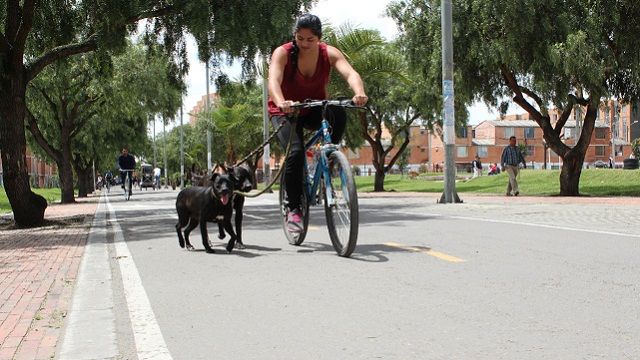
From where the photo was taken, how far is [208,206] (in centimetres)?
659

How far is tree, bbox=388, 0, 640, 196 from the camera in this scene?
62.0 feet

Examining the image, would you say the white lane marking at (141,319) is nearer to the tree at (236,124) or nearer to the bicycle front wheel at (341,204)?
the bicycle front wheel at (341,204)

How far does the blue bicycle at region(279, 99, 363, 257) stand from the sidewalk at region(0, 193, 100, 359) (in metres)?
2.19

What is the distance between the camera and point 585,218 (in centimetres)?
1012

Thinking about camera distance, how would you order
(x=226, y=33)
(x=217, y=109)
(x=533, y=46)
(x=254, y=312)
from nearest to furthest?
(x=254, y=312) → (x=226, y=33) → (x=533, y=46) → (x=217, y=109)

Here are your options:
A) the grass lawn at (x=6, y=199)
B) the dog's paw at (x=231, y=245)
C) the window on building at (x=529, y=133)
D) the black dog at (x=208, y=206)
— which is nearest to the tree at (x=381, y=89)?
the black dog at (x=208, y=206)

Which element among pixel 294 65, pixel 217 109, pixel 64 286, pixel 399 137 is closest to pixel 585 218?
pixel 294 65

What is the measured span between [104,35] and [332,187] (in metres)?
8.00

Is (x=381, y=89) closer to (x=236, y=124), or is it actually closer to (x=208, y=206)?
(x=236, y=124)

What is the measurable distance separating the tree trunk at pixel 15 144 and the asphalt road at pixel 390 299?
589 centimetres

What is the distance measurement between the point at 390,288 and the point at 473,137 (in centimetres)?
11289

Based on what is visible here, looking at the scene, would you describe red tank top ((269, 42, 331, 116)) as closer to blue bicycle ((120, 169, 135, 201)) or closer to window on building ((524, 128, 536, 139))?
blue bicycle ((120, 169, 135, 201))

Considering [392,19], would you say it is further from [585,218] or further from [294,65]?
[294,65]

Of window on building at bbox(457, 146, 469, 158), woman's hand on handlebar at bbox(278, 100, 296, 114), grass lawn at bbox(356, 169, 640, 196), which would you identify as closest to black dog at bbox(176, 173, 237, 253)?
woman's hand on handlebar at bbox(278, 100, 296, 114)
